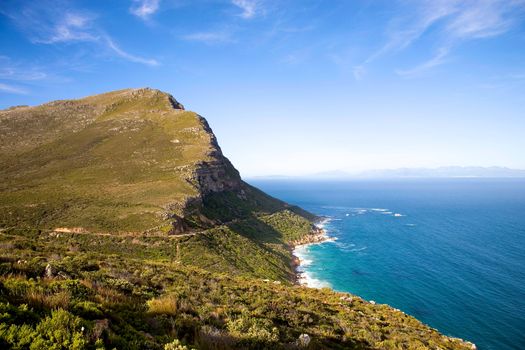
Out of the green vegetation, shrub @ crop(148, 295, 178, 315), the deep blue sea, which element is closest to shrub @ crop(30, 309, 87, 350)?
the green vegetation

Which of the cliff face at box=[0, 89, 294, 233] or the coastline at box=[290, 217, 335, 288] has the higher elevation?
the cliff face at box=[0, 89, 294, 233]

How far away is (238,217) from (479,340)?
70.2 metres

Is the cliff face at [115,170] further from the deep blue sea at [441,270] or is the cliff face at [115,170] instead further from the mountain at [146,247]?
the deep blue sea at [441,270]

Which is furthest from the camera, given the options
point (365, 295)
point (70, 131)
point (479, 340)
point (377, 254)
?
point (70, 131)

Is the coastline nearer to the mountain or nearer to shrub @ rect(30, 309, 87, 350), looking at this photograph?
the mountain

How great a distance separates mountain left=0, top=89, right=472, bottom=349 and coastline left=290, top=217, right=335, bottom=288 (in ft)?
5.53

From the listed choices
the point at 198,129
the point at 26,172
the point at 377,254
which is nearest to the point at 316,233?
the point at 377,254

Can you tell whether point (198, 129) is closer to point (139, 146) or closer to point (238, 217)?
point (139, 146)

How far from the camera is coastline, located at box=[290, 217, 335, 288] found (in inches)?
2690

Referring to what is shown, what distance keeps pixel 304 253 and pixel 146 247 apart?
2016 inches

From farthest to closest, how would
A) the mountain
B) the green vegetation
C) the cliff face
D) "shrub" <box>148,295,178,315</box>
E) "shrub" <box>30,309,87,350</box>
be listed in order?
the cliff face
"shrub" <box>148,295,178,315</box>
the mountain
the green vegetation
"shrub" <box>30,309,87,350</box>

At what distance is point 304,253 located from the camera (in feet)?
308

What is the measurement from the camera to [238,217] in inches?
3989

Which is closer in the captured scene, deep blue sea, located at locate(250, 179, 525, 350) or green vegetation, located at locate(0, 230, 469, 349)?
green vegetation, located at locate(0, 230, 469, 349)
